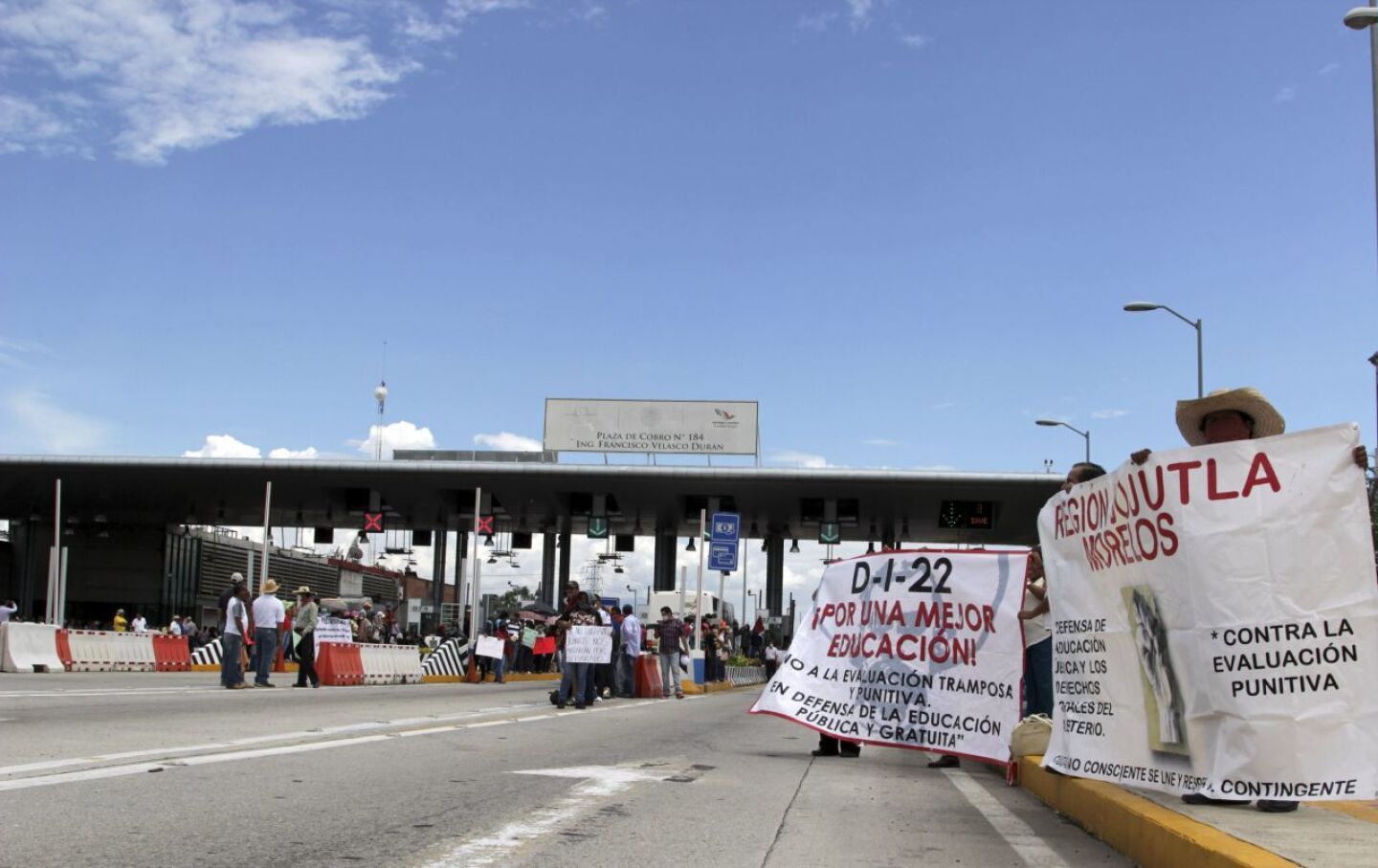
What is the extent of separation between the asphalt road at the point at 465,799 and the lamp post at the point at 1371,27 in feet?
34.8

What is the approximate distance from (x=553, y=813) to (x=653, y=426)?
43686 millimetres

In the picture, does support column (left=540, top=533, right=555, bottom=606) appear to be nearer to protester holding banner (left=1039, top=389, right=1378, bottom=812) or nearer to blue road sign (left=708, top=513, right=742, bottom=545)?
blue road sign (left=708, top=513, right=742, bottom=545)

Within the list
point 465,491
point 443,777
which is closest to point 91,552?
point 465,491

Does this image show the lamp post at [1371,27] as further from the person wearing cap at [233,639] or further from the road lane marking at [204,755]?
the person wearing cap at [233,639]

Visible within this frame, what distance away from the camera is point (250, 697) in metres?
17.2

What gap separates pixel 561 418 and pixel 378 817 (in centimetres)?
4479

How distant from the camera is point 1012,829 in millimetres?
7078

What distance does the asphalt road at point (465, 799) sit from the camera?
567 cm

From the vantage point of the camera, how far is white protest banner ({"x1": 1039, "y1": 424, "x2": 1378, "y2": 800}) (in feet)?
17.5

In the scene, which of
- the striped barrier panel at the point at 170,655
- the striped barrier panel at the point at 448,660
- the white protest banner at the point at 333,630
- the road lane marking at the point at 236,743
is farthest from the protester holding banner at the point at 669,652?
the striped barrier panel at the point at 170,655

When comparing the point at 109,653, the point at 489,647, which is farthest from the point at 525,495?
the point at 109,653

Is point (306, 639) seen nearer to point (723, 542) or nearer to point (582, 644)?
point (582, 644)

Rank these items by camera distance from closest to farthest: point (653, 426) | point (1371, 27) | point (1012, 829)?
point (1012, 829), point (1371, 27), point (653, 426)

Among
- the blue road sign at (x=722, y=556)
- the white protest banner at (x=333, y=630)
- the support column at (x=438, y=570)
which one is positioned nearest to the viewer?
the white protest banner at (x=333, y=630)
